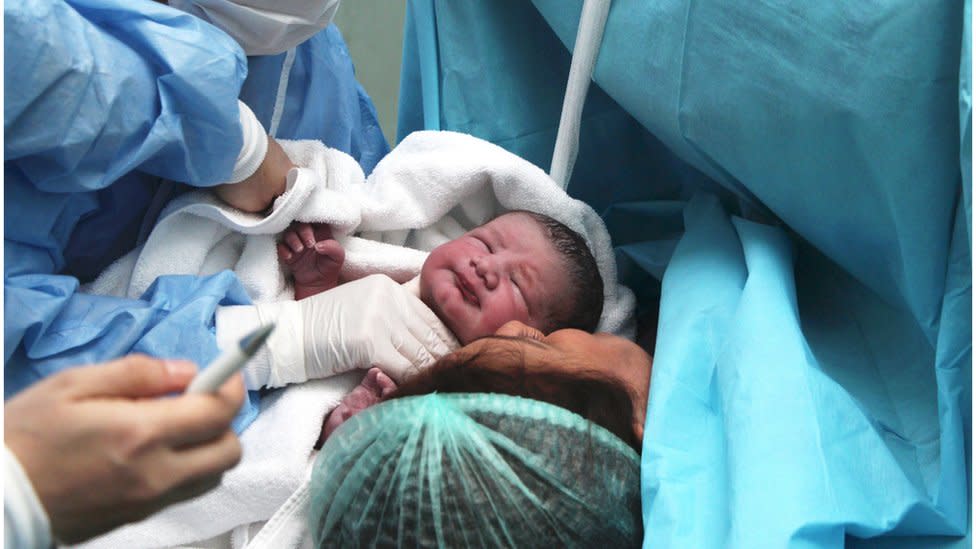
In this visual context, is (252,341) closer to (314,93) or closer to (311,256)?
(311,256)

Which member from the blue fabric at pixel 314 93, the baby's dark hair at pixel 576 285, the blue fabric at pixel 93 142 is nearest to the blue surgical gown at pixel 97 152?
the blue fabric at pixel 93 142

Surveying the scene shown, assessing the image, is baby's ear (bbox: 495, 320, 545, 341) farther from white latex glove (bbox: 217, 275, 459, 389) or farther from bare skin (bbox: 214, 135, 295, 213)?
bare skin (bbox: 214, 135, 295, 213)

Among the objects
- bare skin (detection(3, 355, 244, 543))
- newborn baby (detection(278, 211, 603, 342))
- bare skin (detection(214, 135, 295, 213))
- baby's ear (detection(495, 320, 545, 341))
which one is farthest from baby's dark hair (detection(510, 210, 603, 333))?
bare skin (detection(3, 355, 244, 543))

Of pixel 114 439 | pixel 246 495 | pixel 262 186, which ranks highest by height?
pixel 114 439

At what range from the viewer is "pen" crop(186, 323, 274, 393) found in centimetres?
39

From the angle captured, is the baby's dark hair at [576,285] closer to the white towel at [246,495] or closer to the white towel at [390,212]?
the white towel at [390,212]

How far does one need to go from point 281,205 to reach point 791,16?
Answer: 1.45 ft

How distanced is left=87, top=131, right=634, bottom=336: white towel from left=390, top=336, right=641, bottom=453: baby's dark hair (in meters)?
0.27

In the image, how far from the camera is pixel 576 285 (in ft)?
3.19

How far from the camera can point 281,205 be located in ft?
2.98

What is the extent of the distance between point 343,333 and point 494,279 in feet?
0.53

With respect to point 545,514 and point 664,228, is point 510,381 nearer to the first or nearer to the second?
point 545,514

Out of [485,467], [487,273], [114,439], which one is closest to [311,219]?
[487,273]

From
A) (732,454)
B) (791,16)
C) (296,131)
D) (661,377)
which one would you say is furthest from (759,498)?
(296,131)
